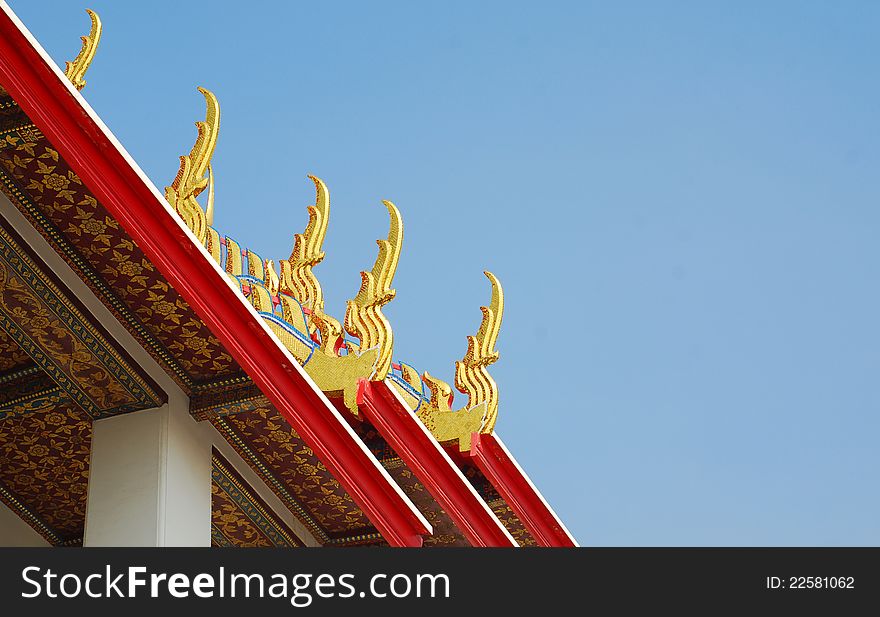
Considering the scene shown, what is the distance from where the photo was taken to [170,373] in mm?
8117

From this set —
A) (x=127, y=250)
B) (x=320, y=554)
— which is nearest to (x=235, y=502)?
(x=127, y=250)

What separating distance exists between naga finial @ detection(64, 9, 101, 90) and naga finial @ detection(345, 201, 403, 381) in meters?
2.08

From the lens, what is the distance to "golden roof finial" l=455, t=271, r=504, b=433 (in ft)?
35.6

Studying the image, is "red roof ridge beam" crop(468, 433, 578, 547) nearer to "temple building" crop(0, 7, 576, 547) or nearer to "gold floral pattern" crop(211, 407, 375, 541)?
"temple building" crop(0, 7, 576, 547)

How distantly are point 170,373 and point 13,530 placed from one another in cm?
172

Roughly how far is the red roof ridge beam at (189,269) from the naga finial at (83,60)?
22 cm

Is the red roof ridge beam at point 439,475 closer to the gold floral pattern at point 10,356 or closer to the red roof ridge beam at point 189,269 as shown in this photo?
the red roof ridge beam at point 189,269

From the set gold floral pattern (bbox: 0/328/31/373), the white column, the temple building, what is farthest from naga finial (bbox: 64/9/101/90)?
the white column

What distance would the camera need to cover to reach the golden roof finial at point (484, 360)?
10844 millimetres

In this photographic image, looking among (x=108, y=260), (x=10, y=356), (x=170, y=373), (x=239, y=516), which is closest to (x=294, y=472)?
(x=239, y=516)

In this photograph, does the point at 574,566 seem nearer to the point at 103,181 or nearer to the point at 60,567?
the point at 60,567

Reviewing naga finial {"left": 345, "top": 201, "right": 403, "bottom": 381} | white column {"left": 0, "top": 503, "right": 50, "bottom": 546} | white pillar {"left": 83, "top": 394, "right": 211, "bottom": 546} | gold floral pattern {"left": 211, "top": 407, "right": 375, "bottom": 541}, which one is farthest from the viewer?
white column {"left": 0, "top": 503, "right": 50, "bottom": 546}

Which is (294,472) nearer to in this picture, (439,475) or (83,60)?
(439,475)

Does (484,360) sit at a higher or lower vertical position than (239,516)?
higher
